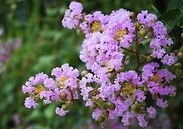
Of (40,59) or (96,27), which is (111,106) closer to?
(96,27)

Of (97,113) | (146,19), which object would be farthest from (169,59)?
(97,113)

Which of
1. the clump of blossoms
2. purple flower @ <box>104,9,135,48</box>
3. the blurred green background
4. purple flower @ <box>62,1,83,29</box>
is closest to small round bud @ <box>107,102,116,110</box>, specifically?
the clump of blossoms

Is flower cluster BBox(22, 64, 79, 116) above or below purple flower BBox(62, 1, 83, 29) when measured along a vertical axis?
below

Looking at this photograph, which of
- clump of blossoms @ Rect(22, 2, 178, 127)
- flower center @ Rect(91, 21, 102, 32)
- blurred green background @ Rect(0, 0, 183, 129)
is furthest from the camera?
blurred green background @ Rect(0, 0, 183, 129)

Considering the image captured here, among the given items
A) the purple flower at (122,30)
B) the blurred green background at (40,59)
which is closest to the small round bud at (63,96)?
the purple flower at (122,30)

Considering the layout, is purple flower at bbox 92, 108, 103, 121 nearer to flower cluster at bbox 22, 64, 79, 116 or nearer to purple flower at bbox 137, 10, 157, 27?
flower cluster at bbox 22, 64, 79, 116

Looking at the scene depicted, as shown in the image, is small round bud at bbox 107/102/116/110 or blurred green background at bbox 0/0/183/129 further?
blurred green background at bbox 0/0/183/129

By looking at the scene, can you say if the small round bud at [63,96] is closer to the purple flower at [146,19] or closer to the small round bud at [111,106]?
the small round bud at [111,106]
